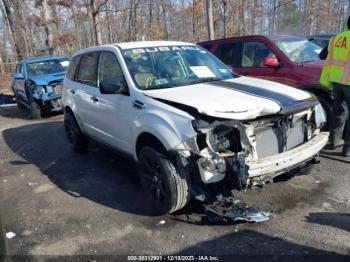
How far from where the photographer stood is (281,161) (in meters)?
3.73

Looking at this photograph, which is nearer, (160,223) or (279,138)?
(279,138)

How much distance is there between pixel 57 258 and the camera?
3.60 metres

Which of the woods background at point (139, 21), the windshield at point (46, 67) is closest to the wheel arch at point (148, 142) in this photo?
the windshield at point (46, 67)

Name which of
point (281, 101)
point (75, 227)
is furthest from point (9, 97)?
point (281, 101)

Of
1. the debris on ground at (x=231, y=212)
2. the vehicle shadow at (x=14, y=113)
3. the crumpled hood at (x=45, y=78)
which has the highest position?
the crumpled hood at (x=45, y=78)

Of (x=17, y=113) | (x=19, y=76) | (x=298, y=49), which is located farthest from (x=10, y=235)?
(x=17, y=113)

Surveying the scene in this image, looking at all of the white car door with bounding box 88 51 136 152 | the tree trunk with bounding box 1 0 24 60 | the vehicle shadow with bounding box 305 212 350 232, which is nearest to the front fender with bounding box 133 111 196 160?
the white car door with bounding box 88 51 136 152

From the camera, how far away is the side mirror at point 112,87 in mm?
4520

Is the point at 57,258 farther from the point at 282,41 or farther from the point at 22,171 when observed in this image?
the point at 282,41

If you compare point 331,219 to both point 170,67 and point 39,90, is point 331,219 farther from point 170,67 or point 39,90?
point 39,90

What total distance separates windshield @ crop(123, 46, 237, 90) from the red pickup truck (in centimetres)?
166

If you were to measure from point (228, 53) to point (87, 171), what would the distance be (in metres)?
3.80

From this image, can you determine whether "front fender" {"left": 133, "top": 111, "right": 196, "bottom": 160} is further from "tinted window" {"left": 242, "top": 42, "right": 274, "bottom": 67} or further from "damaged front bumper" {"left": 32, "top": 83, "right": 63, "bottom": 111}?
"damaged front bumper" {"left": 32, "top": 83, "right": 63, "bottom": 111}

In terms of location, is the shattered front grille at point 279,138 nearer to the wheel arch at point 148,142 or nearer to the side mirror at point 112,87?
the wheel arch at point 148,142
